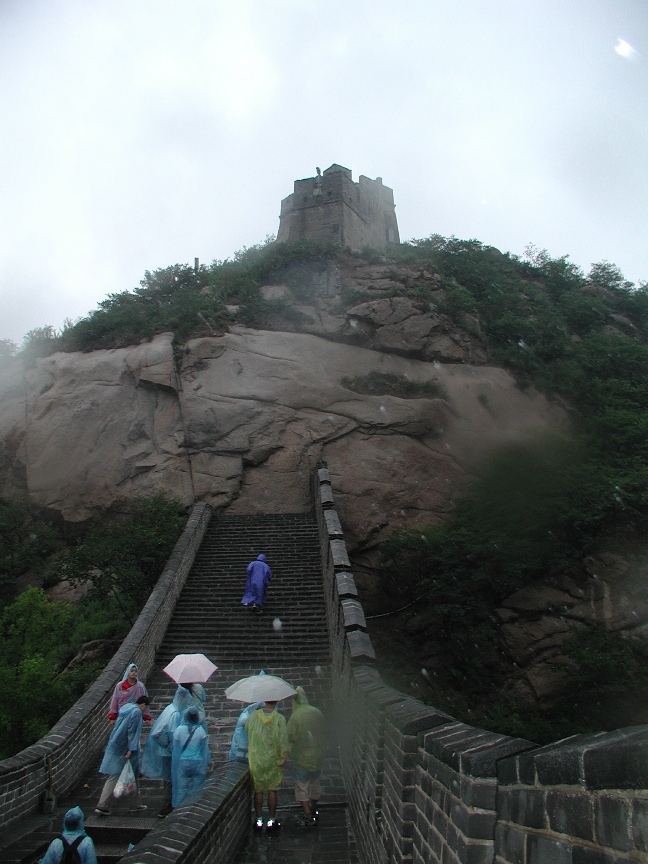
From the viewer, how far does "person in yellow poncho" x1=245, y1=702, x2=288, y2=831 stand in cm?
598

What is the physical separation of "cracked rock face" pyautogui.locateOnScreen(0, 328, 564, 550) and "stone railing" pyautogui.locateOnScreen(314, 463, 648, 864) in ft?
35.4

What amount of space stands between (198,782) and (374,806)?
1.99 metres

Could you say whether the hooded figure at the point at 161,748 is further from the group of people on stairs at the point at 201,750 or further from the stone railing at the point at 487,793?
the stone railing at the point at 487,793

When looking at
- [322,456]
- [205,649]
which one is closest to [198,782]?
[205,649]

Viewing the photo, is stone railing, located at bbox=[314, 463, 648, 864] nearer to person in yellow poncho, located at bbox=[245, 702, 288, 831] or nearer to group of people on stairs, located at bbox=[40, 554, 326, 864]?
group of people on stairs, located at bbox=[40, 554, 326, 864]

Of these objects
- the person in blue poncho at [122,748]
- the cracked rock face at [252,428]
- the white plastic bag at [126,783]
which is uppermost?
the cracked rock face at [252,428]

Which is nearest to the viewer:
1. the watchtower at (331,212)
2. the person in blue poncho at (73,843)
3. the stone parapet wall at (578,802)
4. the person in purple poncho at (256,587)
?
the stone parapet wall at (578,802)

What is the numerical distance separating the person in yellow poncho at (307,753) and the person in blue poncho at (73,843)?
2.07 metres

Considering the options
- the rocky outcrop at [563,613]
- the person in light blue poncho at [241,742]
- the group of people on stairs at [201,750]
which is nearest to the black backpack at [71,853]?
the group of people on stairs at [201,750]

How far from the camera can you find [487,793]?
2709mm

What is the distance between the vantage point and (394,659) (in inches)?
531

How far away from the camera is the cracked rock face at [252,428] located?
667 inches

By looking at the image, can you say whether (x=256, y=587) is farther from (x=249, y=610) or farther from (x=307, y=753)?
(x=307, y=753)

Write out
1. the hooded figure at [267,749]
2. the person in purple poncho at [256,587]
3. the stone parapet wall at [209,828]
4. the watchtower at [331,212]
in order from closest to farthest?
1. the stone parapet wall at [209,828]
2. the hooded figure at [267,749]
3. the person in purple poncho at [256,587]
4. the watchtower at [331,212]
